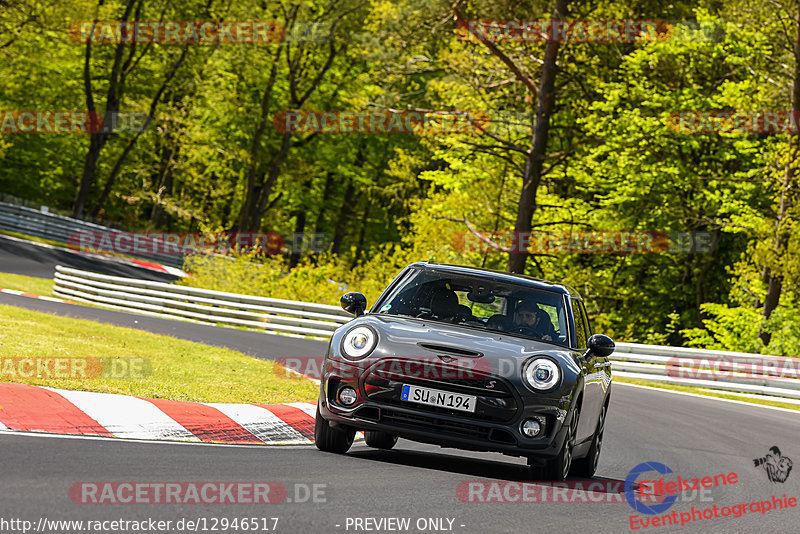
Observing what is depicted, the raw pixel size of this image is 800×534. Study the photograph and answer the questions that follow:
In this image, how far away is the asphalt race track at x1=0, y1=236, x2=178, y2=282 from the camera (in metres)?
31.9

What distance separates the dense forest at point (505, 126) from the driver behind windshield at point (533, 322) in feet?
59.8

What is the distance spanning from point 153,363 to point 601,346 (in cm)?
592

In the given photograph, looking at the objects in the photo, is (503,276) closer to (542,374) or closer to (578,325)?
(578,325)

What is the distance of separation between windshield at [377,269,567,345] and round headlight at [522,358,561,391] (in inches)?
29.3

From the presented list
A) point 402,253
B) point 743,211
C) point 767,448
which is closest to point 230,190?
point 402,253

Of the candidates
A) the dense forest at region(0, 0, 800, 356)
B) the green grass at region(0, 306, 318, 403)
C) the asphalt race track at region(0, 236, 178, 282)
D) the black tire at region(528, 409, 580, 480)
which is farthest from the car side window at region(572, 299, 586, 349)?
the asphalt race track at region(0, 236, 178, 282)

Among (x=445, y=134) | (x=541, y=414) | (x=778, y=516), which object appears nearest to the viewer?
(x=541, y=414)

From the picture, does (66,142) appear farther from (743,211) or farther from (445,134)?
(743,211)

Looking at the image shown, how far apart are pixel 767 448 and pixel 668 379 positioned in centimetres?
983

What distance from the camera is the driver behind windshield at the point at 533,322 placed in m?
8.56

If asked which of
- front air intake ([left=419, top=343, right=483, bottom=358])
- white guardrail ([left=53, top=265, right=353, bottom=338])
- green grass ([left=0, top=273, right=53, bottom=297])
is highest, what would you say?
front air intake ([left=419, top=343, right=483, bottom=358])

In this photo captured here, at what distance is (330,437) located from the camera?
8.30 metres

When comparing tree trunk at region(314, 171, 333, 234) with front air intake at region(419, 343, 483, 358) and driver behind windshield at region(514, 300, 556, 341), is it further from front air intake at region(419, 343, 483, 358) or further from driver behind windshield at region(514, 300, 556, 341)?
front air intake at region(419, 343, 483, 358)

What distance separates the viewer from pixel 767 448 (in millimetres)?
13219
